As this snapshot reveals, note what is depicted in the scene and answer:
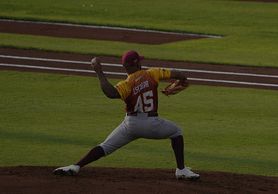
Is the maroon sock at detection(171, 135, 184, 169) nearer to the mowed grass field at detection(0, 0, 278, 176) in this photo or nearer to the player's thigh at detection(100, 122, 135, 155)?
the player's thigh at detection(100, 122, 135, 155)

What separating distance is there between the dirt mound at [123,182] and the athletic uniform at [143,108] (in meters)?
0.66

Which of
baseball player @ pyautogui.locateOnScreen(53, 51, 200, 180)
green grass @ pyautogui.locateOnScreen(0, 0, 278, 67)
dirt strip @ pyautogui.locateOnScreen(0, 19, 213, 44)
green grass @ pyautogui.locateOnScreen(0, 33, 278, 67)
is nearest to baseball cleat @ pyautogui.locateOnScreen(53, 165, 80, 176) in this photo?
baseball player @ pyautogui.locateOnScreen(53, 51, 200, 180)

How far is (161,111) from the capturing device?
1830 cm

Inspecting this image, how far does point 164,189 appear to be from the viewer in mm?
11492

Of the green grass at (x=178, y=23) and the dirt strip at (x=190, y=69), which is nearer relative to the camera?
the dirt strip at (x=190, y=69)

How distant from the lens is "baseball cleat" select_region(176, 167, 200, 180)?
1212 centimetres

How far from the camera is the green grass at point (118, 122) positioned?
14.4 metres

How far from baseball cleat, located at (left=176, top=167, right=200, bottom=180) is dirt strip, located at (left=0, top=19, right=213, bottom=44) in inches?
643

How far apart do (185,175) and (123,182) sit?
88 cm

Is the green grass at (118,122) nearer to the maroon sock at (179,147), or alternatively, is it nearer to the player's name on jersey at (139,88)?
the maroon sock at (179,147)

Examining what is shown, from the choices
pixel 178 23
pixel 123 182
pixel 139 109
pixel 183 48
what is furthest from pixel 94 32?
pixel 123 182

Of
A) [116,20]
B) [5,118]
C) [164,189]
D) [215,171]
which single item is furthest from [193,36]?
[164,189]

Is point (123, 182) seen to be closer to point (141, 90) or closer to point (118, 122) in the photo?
point (141, 90)

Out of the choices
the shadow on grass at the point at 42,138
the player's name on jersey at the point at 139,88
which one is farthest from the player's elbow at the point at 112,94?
the shadow on grass at the point at 42,138
